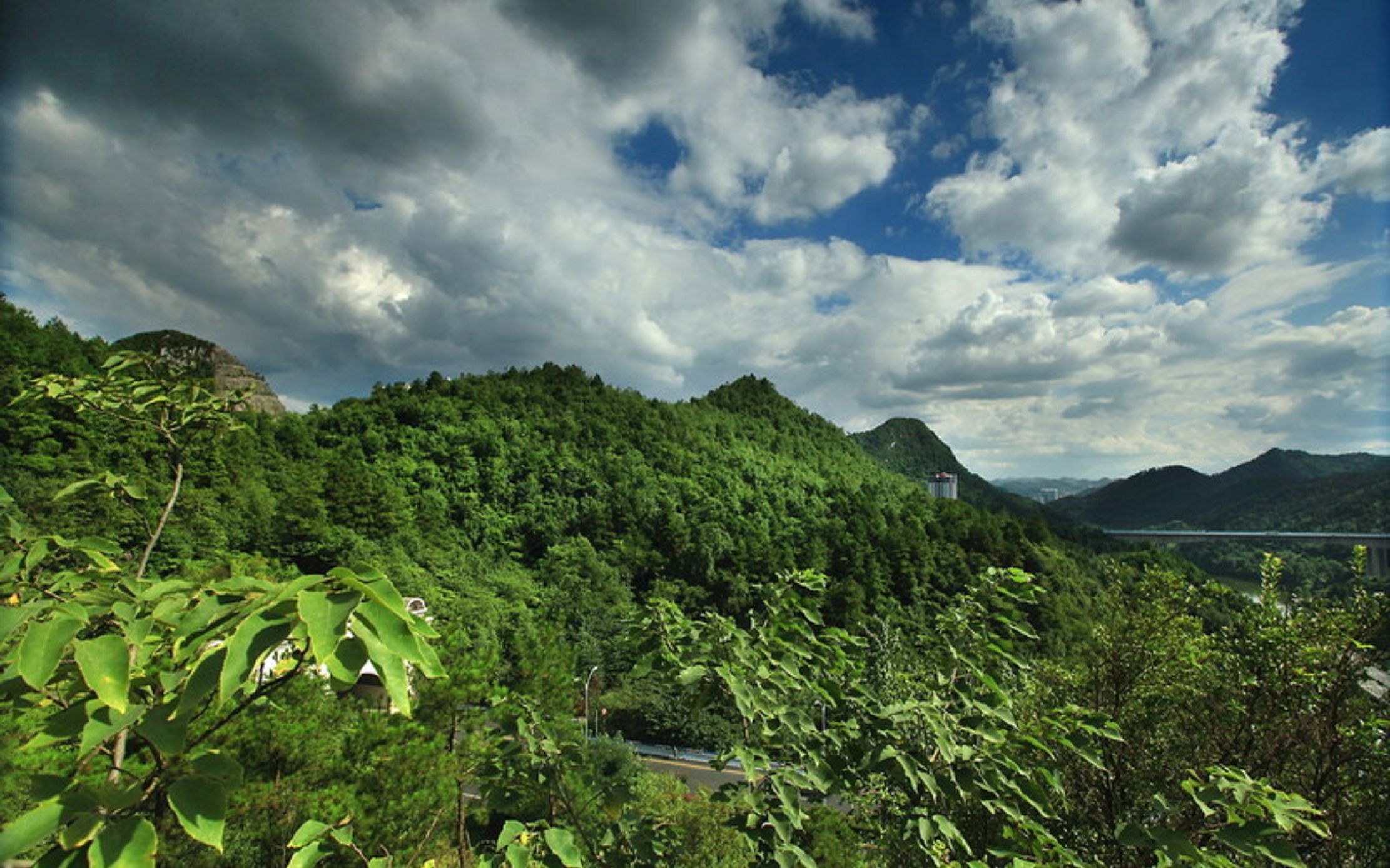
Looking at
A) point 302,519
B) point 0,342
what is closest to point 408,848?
point 302,519

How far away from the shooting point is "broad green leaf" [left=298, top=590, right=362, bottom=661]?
2.99 feet

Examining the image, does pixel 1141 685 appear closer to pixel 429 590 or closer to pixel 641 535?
pixel 429 590

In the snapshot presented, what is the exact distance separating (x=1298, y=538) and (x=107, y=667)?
121 metres

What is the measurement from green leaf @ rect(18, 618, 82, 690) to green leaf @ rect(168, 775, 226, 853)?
0.28 meters

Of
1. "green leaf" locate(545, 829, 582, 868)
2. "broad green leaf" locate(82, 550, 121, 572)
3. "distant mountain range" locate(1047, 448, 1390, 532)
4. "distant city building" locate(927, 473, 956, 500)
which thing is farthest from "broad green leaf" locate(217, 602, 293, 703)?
"distant city building" locate(927, 473, 956, 500)

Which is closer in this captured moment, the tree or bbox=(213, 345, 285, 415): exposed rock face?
the tree

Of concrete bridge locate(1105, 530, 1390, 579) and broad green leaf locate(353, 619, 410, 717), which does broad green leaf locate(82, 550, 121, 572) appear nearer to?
broad green leaf locate(353, 619, 410, 717)

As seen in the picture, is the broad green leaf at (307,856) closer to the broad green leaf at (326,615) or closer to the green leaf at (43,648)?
the green leaf at (43,648)

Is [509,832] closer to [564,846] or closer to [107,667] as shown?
[564,846]

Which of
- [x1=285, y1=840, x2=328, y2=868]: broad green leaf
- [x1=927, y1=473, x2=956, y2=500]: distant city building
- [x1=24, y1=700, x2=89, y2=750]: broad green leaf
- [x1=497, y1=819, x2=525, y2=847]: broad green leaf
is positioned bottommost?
[x1=497, y1=819, x2=525, y2=847]: broad green leaf

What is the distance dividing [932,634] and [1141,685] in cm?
274

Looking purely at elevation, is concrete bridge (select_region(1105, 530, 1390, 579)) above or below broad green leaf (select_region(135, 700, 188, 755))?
below

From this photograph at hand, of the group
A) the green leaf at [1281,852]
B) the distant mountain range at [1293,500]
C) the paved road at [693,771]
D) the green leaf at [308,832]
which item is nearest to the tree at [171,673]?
the green leaf at [308,832]

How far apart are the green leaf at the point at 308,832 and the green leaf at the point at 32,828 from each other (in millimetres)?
605
